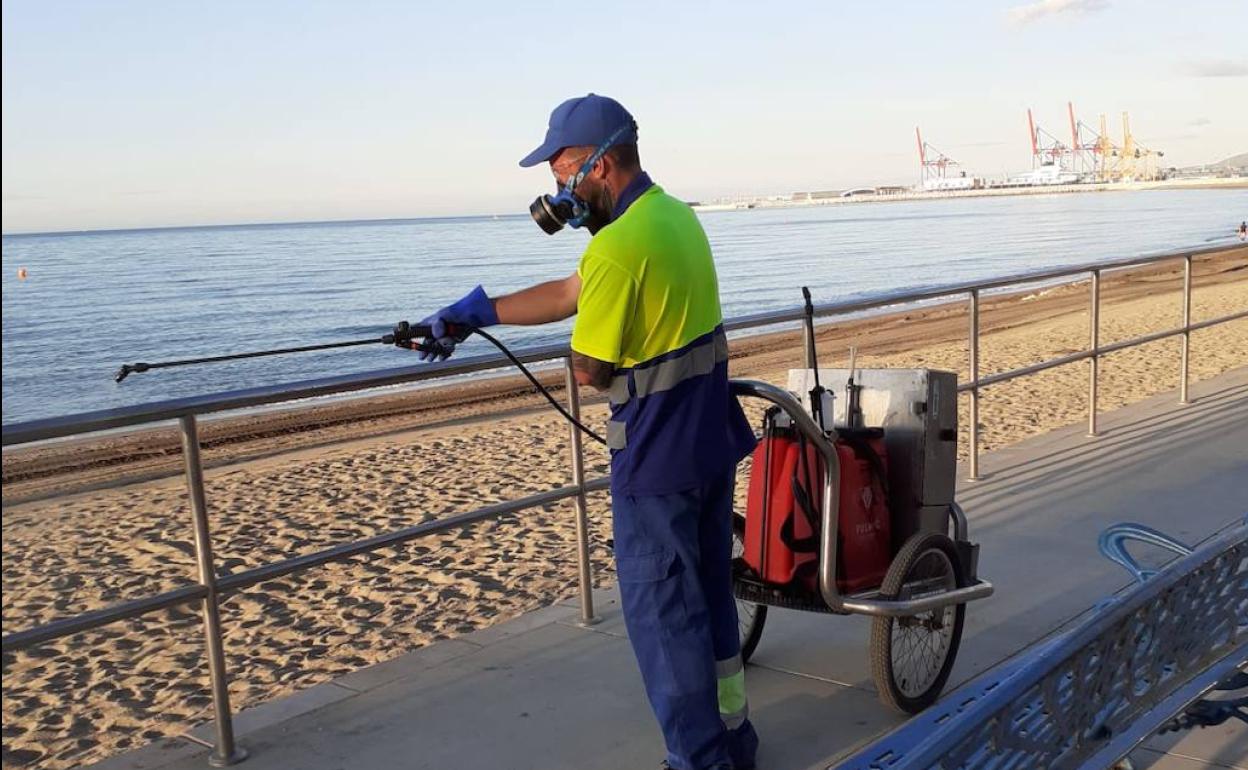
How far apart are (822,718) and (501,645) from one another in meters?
1.30

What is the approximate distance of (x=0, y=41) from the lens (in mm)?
1290

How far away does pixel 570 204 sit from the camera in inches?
121

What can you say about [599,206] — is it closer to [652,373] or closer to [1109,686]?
[652,373]

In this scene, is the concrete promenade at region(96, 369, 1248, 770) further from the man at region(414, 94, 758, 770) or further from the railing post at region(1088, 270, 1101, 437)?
the railing post at region(1088, 270, 1101, 437)

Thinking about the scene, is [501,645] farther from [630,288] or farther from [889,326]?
[889,326]

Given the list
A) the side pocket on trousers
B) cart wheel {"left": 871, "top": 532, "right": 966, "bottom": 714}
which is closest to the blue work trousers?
the side pocket on trousers

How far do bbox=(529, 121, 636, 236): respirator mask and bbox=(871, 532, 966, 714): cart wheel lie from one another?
4.69 ft

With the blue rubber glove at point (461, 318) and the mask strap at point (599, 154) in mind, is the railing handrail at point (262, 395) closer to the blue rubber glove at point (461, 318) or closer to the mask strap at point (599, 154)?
the blue rubber glove at point (461, 318)

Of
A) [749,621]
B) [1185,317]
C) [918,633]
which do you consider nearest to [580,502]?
[749,621]

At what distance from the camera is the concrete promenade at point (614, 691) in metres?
3.60

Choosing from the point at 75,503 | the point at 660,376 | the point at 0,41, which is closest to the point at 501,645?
the point at 660,376

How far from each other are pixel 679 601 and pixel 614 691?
1.09 meters

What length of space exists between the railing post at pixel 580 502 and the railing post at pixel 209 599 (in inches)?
52.4

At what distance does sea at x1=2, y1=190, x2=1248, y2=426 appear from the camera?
72.6 ft
